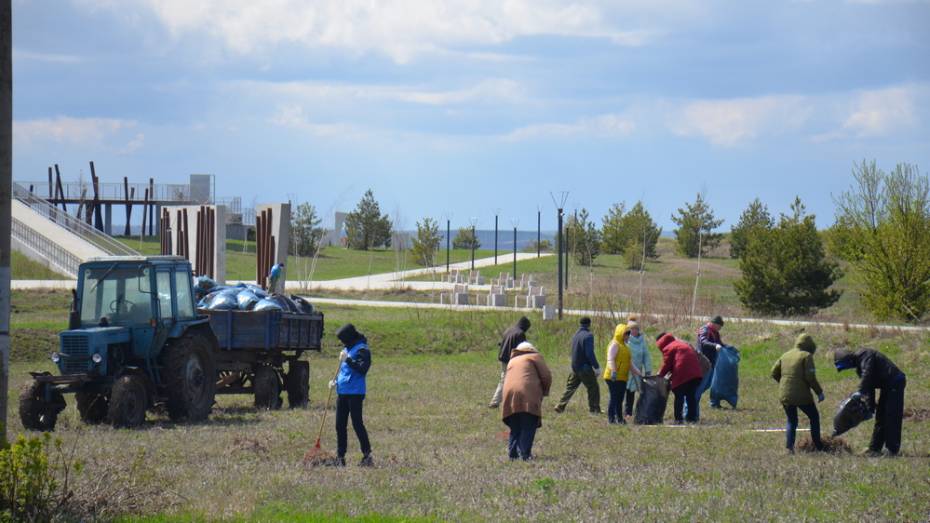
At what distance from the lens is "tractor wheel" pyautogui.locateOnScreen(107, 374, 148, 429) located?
15625 mm

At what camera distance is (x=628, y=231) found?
79.4 metres

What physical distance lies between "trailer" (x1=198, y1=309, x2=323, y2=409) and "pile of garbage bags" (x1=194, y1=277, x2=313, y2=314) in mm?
292

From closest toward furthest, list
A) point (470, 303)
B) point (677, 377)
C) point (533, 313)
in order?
point (677, 377)
point (533, 313)
point (470, 303)

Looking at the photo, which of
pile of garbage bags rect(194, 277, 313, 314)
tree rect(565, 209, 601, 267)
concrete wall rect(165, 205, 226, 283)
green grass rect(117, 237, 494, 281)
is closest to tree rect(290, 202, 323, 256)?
green grass rect(117, 237, 494, 281)

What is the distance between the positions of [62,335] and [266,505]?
290 inches

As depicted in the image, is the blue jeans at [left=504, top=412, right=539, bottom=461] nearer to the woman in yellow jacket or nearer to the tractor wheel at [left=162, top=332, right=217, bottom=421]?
the woman in yellow jacket

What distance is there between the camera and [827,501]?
10234 millimetres

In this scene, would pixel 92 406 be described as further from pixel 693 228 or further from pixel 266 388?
pixel 693 228

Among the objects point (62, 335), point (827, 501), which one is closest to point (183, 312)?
point (62, 335)

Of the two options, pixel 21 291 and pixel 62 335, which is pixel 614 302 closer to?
pixel 21 291

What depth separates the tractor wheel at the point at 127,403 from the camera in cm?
1562

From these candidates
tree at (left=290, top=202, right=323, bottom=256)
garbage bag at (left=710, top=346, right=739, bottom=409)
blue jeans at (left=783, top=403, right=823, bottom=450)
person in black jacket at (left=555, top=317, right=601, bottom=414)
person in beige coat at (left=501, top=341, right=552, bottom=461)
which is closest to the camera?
person in beige coat at (left=501, top=341, right=552, bottom=461)

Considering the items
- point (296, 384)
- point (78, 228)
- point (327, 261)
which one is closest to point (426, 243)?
point (327, 261)

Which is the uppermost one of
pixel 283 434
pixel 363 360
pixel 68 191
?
pixel 68 191
